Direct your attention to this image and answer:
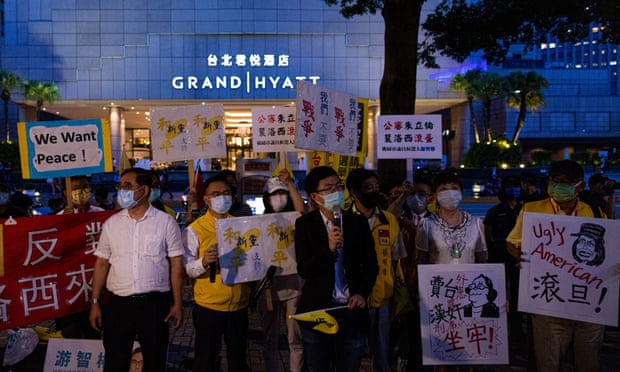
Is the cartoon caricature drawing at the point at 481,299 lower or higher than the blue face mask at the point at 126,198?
lower

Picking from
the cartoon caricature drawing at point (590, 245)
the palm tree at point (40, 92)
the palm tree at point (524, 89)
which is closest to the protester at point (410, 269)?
the cartoon caricature drawing at point (590, 245)

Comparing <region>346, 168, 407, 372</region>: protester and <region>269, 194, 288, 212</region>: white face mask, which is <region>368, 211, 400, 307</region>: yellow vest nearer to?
<region>346, 168, 407, 372</region>: protester

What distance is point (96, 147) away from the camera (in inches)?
209

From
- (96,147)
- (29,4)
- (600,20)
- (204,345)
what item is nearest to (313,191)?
(204,345)

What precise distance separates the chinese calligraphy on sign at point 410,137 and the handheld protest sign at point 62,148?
342 centimetres

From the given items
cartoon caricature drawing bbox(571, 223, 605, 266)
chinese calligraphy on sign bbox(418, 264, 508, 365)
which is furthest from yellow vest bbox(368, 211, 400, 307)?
cartoon caricature drawing bbox(571, 223, 605, 266)

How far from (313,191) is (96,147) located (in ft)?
8.15

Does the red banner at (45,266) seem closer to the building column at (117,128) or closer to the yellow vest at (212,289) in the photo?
the yellow vest at (212,289)

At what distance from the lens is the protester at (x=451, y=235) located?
15.1ft

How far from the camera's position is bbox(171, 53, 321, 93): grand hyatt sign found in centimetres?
4288

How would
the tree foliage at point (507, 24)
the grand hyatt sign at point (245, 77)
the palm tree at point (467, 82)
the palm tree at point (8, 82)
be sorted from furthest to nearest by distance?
the palm tree at point (467, 82), the grand hyatt sign at point (245, 77), the palm tree at point (8, 82), the tree foliage at point (507, 24)

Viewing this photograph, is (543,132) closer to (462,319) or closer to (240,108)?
(240,108)

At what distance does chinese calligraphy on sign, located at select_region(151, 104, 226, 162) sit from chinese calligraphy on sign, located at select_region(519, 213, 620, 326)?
Result: 3049 millimetres

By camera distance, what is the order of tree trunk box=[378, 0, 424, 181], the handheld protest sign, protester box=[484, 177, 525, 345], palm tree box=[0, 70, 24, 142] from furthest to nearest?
1. palm tree box=[0, 70, 24, 142]
2. tree trunk box=[378, 0, 424, 181]
3. protester box=[484, 177, 525, 345]
4. the handheld protest sign
